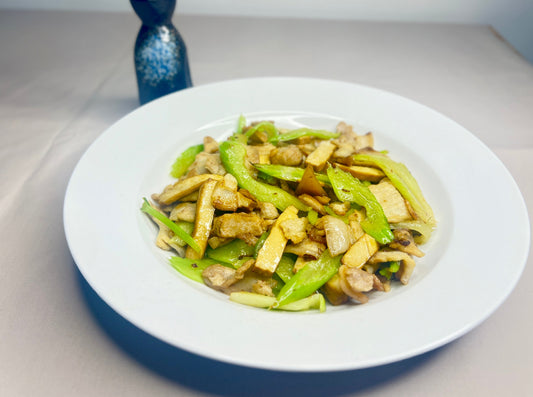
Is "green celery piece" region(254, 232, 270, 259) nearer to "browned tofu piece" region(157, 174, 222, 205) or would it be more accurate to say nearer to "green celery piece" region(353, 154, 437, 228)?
"browned tofu piece" region(157, 174, 222, 205)

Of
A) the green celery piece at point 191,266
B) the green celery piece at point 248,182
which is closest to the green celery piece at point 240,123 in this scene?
the green celery piece at point 248,182

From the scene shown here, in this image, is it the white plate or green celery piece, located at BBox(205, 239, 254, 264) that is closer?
the white plate

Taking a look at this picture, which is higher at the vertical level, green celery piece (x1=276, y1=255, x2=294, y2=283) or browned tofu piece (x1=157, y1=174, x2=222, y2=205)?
green celery piece (x1=276, y1=255, x2=294, y2=283)

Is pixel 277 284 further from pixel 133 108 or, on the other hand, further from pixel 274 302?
pixel 133 108

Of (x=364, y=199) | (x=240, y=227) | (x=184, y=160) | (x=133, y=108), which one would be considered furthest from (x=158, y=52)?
(x=364, y=199)


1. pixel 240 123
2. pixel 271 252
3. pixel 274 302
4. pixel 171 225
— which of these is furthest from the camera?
pixel 240 123

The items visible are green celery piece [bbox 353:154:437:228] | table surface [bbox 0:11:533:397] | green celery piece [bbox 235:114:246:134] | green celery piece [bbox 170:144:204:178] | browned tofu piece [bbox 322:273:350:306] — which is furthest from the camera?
green celery piece [bbox 235:114:246:134]

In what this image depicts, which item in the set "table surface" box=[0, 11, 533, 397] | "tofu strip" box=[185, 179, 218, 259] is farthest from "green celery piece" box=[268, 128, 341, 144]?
"table surface" box=[0, 11, 533, 397]

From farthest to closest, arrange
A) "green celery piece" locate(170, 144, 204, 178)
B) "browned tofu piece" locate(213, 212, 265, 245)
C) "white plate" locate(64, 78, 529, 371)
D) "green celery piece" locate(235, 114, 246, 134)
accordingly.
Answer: "green celery piece" locate(235, 114, 246, 134) → "green celery piece" locate(170, 144, 204, 178) → "browned tofu piece" locate(213, 212, 265, 245) → "white plate" locate(64, 78, 529, 371)
